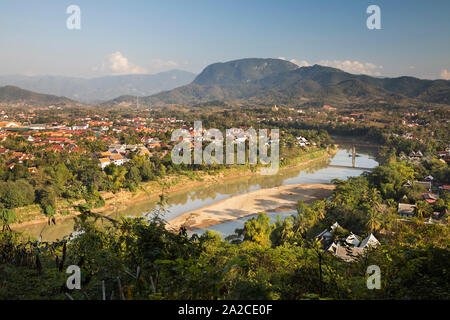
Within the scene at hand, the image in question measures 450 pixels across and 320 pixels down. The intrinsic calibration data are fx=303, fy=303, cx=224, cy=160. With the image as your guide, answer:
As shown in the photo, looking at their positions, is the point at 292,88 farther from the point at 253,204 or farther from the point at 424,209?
the point at 424,209

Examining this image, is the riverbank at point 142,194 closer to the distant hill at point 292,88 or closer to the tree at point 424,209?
the tree at point 424,209

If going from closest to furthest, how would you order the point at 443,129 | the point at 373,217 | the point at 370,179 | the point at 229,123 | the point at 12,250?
1. the point at 12,250
2. the point at 373,217
3. the point at 370,179
4. the point at 443,129
5. the point at 229,123

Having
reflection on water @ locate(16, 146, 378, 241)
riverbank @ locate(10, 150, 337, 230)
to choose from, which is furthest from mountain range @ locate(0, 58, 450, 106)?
riverbank @ locate(10, 150, 337, 230)

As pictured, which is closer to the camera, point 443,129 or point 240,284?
point 240,284

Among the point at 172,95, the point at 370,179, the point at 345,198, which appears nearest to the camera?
the point at 345,198

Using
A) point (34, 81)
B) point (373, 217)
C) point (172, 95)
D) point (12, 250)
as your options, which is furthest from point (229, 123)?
point (34, 81)

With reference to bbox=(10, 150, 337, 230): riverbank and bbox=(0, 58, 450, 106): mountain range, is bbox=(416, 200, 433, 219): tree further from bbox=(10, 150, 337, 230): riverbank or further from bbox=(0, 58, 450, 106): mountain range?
bbox=(0, 58, 450, 106): mountain range
